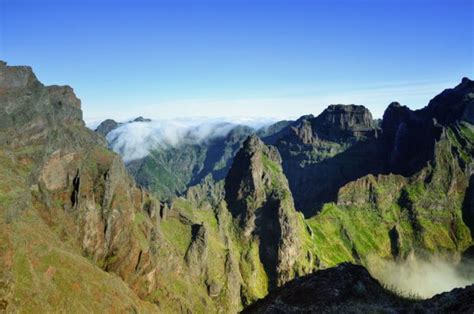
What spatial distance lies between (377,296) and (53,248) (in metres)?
103

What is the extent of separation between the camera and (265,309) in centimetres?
3659

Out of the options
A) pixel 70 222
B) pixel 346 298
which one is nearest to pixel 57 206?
pixel 70 222

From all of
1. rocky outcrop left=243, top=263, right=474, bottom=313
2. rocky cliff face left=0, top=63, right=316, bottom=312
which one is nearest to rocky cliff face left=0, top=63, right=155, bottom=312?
rocky cliff face left=0, top=63, right=316, bottom=312

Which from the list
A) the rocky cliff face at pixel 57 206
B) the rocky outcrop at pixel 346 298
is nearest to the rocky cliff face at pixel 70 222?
the rocky cliff face at pixel 57 206

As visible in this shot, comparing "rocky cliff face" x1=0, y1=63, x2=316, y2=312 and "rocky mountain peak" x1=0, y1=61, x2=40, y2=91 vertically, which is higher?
"rocky mountain peak" x1=0, y1=61, x2=40, y2=91

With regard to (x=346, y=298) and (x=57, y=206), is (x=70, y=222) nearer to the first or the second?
(x=57, y=206)

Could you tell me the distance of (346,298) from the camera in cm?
3644

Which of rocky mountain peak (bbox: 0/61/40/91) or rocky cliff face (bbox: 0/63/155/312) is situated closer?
rocky cliff face (bbox: 0/63/155/312)

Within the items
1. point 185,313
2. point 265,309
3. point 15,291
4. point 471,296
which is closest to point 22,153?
point 15,291

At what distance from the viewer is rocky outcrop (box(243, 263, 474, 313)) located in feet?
109

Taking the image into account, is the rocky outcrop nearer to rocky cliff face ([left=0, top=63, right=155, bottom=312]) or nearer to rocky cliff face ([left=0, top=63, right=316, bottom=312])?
rocky cliff face ([left=0, top=63, right=316, bottom=312])

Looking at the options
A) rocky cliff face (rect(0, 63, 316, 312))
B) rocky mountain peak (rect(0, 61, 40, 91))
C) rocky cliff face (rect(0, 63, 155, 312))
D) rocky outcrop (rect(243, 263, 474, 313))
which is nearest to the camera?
rocky outcrop (rect(243, 263, 474, 313))

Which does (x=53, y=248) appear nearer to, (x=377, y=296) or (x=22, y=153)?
(x=22, y=153)

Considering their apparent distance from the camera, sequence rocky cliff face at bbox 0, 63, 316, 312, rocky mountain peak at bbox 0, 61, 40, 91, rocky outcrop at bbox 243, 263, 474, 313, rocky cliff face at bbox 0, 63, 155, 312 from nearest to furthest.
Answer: rocky outcrop at bbox 243, 263, 474, 313 < rocky cliff face at bbox 0, 63, 155, 312 < rocky cliff face at bbox 0, 63, 316, 312 < rocky mountain peak at bbox 0, 61, 40, 91
